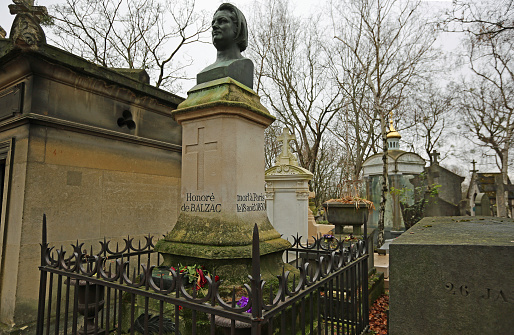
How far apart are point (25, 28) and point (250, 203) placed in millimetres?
4065

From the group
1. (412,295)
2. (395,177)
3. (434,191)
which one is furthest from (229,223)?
(395,177)

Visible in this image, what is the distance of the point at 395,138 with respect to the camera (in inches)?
721

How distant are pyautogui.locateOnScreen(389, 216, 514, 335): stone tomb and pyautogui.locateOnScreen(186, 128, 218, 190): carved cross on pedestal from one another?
2184 mm

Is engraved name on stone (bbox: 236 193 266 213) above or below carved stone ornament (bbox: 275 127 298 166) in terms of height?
below

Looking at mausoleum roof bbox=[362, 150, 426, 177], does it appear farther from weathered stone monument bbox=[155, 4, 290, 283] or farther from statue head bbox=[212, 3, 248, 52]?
weathered stone monument bbox=[155, 4, 290, 283]

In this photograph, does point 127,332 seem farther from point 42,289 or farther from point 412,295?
point 412,295

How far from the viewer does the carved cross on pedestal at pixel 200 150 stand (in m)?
3.61

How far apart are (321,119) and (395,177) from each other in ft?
21.0

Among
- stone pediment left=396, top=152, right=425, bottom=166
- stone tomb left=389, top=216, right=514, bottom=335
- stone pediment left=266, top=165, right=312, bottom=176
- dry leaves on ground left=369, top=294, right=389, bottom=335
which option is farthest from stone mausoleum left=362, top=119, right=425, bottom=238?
stone tomb left=389, top=216, right=514, bottom=335

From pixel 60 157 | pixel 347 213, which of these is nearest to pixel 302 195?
pixel 347 213

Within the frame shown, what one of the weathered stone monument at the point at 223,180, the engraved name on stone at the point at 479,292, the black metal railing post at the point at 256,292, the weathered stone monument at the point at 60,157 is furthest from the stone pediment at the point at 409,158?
the black metal railing post at the point at 256,292

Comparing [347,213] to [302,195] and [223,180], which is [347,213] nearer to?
[302,195]

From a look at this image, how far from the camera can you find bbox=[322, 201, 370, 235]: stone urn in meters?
8.02

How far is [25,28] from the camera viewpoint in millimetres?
4316
